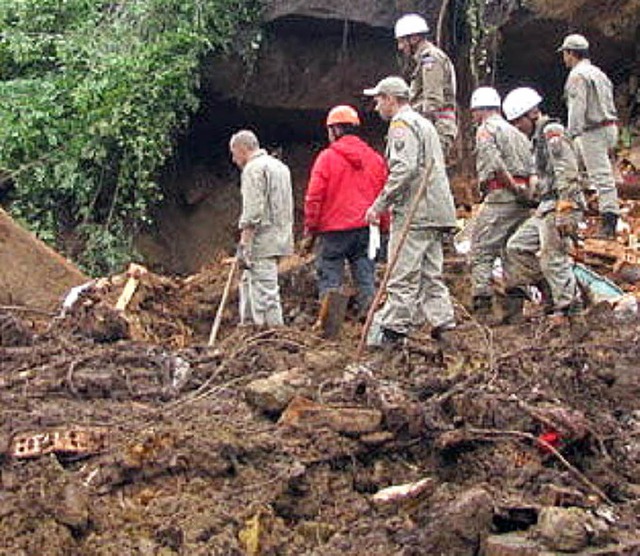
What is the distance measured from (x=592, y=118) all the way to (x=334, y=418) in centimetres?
570


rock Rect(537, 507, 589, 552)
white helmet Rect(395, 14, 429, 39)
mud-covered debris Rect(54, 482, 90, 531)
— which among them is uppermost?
white helmet Rect(395, 14, 429, 39)

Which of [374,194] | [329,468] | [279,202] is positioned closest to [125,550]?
[329,468]

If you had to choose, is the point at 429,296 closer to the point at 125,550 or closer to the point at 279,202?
the point at 279,202

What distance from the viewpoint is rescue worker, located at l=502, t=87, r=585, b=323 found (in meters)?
10.6

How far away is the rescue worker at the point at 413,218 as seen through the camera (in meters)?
9.60

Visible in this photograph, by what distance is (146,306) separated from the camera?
11.9 m

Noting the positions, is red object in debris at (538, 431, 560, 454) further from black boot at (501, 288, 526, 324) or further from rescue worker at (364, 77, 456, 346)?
black boot at (501, 288, 526, 324)

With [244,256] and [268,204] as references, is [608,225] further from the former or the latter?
[244,256]

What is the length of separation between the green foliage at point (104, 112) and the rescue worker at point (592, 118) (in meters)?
4.36

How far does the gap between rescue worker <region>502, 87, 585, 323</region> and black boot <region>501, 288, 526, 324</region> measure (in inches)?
1.9

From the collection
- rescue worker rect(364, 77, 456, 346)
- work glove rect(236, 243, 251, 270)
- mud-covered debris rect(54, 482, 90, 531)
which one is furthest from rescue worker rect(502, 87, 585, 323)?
mud-covered debris rect(54, 482, 90, 531)

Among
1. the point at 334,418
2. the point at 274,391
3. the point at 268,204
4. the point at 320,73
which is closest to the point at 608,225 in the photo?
the point at 268,204

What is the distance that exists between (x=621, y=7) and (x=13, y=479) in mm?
10512

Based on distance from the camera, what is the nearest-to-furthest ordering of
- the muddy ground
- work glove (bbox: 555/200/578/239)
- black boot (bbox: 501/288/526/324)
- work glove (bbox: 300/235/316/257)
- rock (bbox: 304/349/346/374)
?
the muddy ground
rock (bbox: 304/349/346/374)
work glove (bbox: 555/200/578/239)
black boot (bbox: 501/288/526/324)
work glove (bbox: 300/235/316/257)
